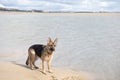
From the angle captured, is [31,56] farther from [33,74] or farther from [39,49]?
[33,74]

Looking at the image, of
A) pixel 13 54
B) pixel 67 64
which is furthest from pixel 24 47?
pixel 67 64

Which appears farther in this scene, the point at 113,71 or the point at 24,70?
the point at 113,71

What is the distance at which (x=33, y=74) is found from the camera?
1042 cm

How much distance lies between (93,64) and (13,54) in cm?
404

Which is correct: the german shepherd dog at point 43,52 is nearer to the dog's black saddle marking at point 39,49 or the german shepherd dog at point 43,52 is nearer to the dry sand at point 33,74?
the dog's black saddle marking at point 39,49

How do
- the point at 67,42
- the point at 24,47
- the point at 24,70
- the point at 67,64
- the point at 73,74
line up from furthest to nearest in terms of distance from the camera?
1. the point at 67,42
2. the point at 24,47
3. the point at 67,64
4. the point at 73,74
5. the point at 24,70

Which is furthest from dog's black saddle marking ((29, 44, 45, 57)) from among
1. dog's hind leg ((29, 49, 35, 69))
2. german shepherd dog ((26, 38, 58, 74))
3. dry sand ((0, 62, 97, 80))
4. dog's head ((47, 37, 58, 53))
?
dry sand ((0, 62, 97, 80))

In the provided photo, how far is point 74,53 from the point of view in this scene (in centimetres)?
1590

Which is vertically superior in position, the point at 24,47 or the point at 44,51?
the point at 24,47

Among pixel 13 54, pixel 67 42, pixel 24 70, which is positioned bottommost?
pixel 24 70

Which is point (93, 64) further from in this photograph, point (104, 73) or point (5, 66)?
point (5, 66)

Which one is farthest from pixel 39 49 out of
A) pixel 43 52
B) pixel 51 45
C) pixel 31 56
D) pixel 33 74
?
pixel 33 74

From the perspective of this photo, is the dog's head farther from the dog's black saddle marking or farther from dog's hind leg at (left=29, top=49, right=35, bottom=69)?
dog's hind leg at (left=29, top=49, right=35, bottom=69)

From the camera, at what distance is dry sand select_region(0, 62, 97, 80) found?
9.84m
